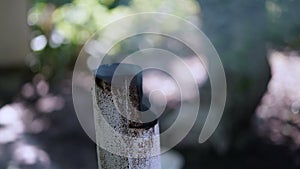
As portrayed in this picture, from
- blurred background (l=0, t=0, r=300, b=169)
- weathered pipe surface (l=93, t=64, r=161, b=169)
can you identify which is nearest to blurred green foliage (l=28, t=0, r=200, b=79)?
blurred background (l=0, t=0, r=300, b=169)

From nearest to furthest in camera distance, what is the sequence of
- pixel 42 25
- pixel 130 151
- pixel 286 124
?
pixel 130 151 → pixel 286 124 → pixel 42 25

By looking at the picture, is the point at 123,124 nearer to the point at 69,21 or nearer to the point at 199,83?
the point at 199,83

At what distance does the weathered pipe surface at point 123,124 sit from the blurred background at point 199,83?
115cm

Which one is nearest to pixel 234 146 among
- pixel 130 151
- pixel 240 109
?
pixel 240 109

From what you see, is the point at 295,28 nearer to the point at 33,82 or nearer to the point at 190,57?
the point at 190,57

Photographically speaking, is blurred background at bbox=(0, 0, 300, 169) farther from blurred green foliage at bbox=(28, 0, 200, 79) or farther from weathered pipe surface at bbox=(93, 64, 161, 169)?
weathered pipe surface at bbox=(93, 64, 161, 169)

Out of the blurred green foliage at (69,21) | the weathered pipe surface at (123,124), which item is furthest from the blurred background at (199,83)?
the weathered pipe surface at (123,124)

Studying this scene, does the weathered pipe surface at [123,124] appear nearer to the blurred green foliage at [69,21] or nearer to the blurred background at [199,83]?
the blurred background at [199,83]

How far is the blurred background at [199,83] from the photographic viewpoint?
6.61 ft

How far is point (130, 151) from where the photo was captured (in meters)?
0.61

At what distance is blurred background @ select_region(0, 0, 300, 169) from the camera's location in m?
2.02

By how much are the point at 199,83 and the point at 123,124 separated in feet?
5.35

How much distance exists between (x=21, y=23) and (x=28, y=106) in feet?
2.60

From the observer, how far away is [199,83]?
2.21 meters
